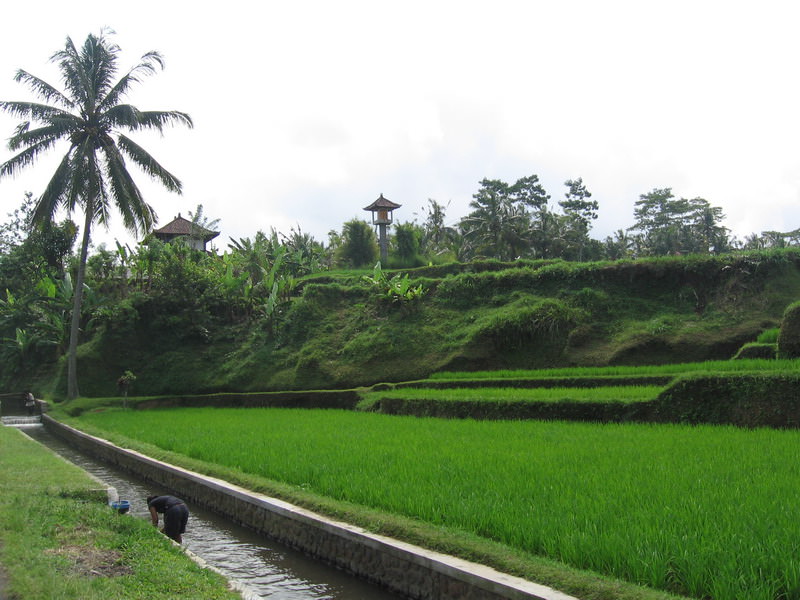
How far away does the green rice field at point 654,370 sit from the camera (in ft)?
33.4

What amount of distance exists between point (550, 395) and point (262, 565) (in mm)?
7190

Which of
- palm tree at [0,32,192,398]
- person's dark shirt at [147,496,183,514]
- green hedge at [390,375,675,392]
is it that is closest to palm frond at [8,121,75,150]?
palm tree at [0,32,192,398]

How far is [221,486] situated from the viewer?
793cm

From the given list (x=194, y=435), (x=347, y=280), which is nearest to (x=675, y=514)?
(x=194, y=435)

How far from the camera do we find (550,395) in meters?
12.1

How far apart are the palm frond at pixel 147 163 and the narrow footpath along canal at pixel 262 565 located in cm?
1365

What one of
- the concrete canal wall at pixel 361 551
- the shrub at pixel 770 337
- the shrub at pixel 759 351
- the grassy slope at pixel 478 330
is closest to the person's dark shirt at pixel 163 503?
the concrete canal wall at pixel 361 551

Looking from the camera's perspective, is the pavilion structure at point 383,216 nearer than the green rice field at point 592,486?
No

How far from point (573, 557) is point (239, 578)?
3.21 m

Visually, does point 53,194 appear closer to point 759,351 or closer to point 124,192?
point 124,192

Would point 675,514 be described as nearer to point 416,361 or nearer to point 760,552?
point 760,552

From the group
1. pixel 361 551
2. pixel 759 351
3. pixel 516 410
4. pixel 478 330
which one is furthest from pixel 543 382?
pixel 361 551

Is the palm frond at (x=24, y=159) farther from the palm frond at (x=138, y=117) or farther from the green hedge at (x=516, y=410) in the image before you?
the green hedge at (x=516, y=410)

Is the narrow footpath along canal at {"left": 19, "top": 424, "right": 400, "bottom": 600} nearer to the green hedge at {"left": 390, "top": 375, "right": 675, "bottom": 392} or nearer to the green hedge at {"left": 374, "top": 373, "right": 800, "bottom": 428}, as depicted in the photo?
the green hedge at {"left": 374, "top": 373, "right": 800, "bottom": 428}
